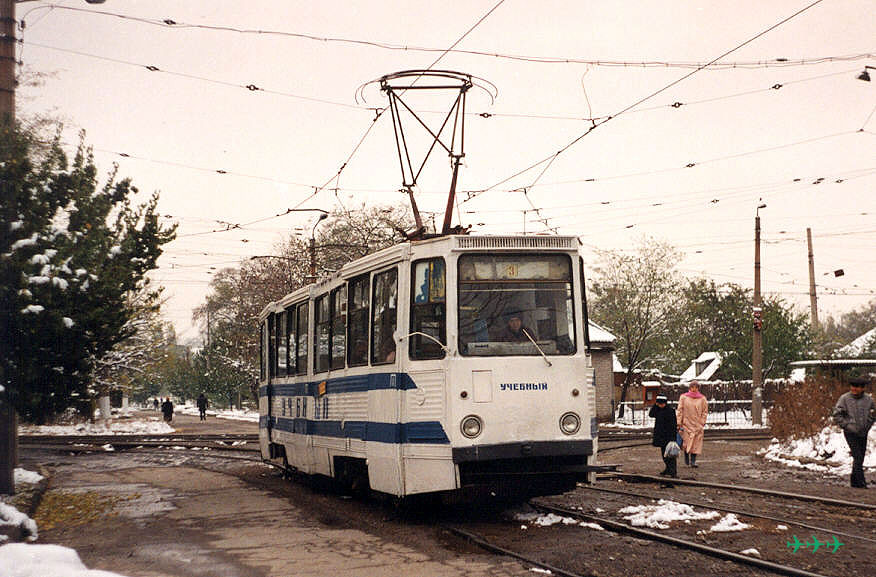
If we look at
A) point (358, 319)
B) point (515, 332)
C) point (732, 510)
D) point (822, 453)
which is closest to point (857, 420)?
point (732, 510)

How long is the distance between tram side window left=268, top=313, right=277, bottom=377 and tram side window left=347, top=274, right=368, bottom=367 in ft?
18.5

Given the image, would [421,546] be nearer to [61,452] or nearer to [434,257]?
[434,257]

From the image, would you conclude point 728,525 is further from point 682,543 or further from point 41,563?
point 41,563

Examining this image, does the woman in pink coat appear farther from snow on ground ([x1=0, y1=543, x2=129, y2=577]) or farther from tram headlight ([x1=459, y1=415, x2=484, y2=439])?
snow on ground ([x1=0, y1=543, x2=129, y2=577])

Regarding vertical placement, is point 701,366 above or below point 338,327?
above

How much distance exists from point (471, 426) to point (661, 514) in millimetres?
2442

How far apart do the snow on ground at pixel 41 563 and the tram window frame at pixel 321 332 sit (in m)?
5.92

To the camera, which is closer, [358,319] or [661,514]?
[661,514]

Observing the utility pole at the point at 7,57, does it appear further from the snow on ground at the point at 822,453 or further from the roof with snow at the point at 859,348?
the roof with snow at the point at 859,348

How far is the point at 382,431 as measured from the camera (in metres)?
11.8

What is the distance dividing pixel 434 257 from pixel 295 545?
3483 mm

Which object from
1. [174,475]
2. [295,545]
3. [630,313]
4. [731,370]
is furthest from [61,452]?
[731,370]

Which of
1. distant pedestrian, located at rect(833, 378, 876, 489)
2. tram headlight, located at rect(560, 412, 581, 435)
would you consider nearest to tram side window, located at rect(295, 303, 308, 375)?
tram headlight, located at rect(560, 412, 581, 435)

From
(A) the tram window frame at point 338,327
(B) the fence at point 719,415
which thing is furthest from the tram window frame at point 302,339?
(B) the fence at point 719,415
